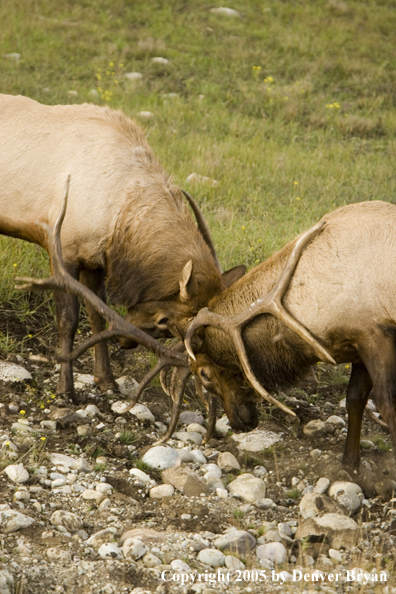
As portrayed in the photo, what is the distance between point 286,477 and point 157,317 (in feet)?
4.39

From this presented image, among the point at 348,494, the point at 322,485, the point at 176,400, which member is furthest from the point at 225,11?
the point at 348,494

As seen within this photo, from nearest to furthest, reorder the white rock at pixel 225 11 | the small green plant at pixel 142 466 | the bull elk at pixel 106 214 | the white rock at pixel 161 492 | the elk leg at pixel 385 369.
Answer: the elk leg at pixel 385 369, the white rock at pixel 161 492, the small green plant at pixel 142 466, the bull elk at pixel 106 214, the white rock at pixel 225 11

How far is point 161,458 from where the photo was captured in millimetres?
4645

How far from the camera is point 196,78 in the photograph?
11.8 meters

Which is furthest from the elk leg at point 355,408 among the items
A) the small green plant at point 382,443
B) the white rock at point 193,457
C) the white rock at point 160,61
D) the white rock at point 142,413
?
the white rock at point 160,61

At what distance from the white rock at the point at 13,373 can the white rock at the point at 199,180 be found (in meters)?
3.47

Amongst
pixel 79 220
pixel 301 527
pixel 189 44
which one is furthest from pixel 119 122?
pixel 189 44

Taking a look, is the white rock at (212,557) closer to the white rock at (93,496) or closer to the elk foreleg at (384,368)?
the white rock at (93,496)

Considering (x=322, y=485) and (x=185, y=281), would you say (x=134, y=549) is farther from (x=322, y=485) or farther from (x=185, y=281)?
(x=185, y=281)

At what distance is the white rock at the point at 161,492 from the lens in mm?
4295

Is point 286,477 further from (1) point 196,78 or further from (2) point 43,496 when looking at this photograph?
(1) point 196,78

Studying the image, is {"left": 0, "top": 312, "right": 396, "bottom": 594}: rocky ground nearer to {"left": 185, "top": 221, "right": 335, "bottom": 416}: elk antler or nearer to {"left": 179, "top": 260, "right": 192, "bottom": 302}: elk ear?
{"left": 185, "top": 221, "right": 335, "bottom": 416}: elk antler

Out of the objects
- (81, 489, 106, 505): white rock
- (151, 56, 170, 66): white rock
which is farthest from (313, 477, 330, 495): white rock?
(151, 56, 170, 66): white rock

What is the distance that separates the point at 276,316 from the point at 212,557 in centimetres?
135
